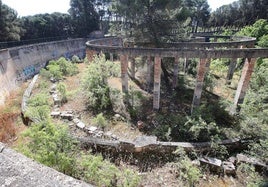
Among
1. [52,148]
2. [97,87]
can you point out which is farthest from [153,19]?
[52,148]

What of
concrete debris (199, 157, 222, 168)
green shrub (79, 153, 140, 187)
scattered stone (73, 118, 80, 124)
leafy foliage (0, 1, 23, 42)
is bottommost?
concrete debris (199, 157, 222, 168)

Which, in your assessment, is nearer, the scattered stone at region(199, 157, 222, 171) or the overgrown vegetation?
the overgrown vegetation

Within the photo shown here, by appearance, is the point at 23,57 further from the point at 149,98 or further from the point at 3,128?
the point at 149,98

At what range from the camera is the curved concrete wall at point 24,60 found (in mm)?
14363

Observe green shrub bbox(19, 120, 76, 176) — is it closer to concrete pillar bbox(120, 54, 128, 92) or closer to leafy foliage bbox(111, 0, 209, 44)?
concrete pillar bbox(120, 54, 128, 92)

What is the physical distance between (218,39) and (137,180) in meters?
23.8

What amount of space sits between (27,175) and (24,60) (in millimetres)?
20653

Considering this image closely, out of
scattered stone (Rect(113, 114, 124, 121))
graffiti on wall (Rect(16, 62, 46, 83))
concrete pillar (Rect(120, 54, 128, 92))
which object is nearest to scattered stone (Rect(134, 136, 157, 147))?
scattered stone (Rect(113, 114, 124, 121))

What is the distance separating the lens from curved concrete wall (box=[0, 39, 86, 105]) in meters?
14.4

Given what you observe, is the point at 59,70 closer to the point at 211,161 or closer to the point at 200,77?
the point at 200,77

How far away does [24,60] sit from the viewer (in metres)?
Answer: 18.9

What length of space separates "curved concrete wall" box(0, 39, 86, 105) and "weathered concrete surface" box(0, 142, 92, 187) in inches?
498

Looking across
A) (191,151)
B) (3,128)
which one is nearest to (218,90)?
(191,151)

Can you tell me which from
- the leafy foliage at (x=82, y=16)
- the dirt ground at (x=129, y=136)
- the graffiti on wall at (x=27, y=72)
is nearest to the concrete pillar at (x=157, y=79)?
the dirt ground at (x=129, y=136)
